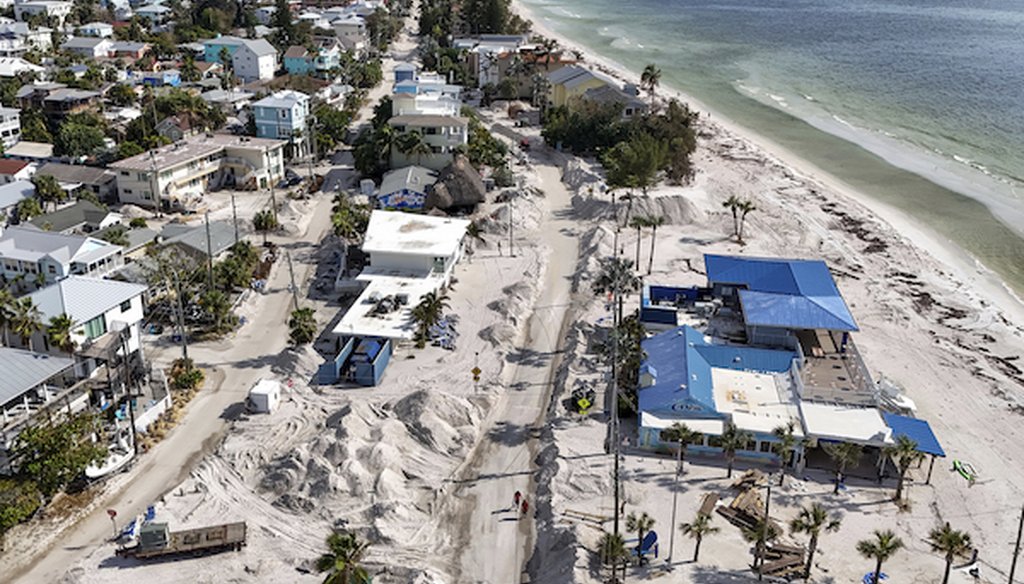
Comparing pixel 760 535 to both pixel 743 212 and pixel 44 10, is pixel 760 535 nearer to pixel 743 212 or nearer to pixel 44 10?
pixel 743 212

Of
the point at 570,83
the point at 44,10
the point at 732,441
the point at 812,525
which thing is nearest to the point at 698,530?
the point at 812,525

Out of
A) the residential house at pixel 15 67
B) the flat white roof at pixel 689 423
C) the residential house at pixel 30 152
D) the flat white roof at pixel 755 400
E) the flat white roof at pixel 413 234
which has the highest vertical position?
the residential house at pixel 15 67

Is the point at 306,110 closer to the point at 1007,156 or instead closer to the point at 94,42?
the point at 94,42

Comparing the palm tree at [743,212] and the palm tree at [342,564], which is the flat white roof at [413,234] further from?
the palm tree at [342,564]

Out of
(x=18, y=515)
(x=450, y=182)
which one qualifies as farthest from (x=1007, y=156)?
(x=18, y=515)

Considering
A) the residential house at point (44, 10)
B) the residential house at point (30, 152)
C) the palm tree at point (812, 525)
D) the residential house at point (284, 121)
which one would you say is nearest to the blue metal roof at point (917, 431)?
the palm tree at point (812, 525)

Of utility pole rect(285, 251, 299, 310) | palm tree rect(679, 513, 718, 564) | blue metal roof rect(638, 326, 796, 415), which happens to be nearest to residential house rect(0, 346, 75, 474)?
utility pole rect(285, 251, 299, 310)

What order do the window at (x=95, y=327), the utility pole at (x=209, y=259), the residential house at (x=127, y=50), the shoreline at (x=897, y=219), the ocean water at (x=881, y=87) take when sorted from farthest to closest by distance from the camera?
the residential house at (x=127, y=50)
the ocean water at (x=881, y=87)
the shoreline at (x=897, y=219)
the utility pole at (x=209, y=259)
the window at (x=95, y=327)

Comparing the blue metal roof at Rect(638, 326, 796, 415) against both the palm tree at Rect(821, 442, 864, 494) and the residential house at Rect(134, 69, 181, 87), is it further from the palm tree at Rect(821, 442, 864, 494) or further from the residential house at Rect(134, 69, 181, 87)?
the residential house at Rect(134, 69, 181, 87)
